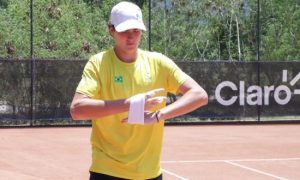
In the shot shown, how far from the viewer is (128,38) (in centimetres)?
336

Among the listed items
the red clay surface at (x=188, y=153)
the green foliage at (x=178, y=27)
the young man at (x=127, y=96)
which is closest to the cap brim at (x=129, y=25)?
the young man at (x=127, y=96)

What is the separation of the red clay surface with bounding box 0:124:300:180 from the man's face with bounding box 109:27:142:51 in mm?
6726

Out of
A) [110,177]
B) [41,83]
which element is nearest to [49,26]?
[41,83]

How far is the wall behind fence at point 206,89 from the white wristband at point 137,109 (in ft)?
53.5

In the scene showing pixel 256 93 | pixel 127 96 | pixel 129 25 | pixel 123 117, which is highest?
pixel 129 25

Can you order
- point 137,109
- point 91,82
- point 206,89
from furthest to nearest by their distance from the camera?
point 206,89 < point 91,82 < point 137,109

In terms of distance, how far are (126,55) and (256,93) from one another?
1741 centimetres

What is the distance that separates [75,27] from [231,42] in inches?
263

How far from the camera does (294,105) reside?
68.3ft

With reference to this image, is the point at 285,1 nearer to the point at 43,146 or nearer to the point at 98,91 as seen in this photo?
the point at 43,146

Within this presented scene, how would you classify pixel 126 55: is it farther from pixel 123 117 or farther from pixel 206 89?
pixel 206 89

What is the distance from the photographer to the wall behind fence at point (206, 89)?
19.2 metres

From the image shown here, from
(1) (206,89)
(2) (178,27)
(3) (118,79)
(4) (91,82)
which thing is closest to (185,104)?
(3) (118,79)

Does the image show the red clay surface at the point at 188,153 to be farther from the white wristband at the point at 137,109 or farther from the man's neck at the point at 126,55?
the white wristband at the point at 137,109
